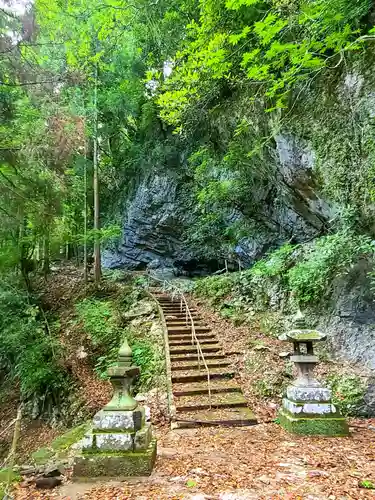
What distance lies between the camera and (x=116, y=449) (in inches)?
142

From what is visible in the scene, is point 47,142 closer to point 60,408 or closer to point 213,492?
point 60,408

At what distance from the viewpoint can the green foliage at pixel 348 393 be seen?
5363 mm

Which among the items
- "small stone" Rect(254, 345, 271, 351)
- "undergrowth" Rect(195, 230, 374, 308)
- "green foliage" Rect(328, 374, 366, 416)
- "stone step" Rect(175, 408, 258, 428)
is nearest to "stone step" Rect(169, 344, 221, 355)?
"small stone" Rect(254, 345, 271, 351)

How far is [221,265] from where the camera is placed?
15.7 m

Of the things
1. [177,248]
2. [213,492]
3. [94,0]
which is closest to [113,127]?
[94,0]

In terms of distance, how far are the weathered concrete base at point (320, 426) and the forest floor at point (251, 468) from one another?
12 centimetres

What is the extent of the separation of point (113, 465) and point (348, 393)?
4.18m

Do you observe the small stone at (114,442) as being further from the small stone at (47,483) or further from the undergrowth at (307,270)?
the undergrowth at (307,270)

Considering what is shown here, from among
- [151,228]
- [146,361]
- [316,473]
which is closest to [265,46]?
[146,361]

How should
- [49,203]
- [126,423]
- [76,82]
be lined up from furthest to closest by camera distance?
[49,203], [76,82], [126,423]

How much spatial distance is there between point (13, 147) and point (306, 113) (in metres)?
6.85

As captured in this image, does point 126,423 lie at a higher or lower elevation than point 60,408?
higher

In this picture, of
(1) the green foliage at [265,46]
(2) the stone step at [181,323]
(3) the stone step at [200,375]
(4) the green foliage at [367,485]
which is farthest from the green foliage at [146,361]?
(1) the green foliage at [265,46]

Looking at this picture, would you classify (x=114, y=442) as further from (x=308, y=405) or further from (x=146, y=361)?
(x=146, y=361)
